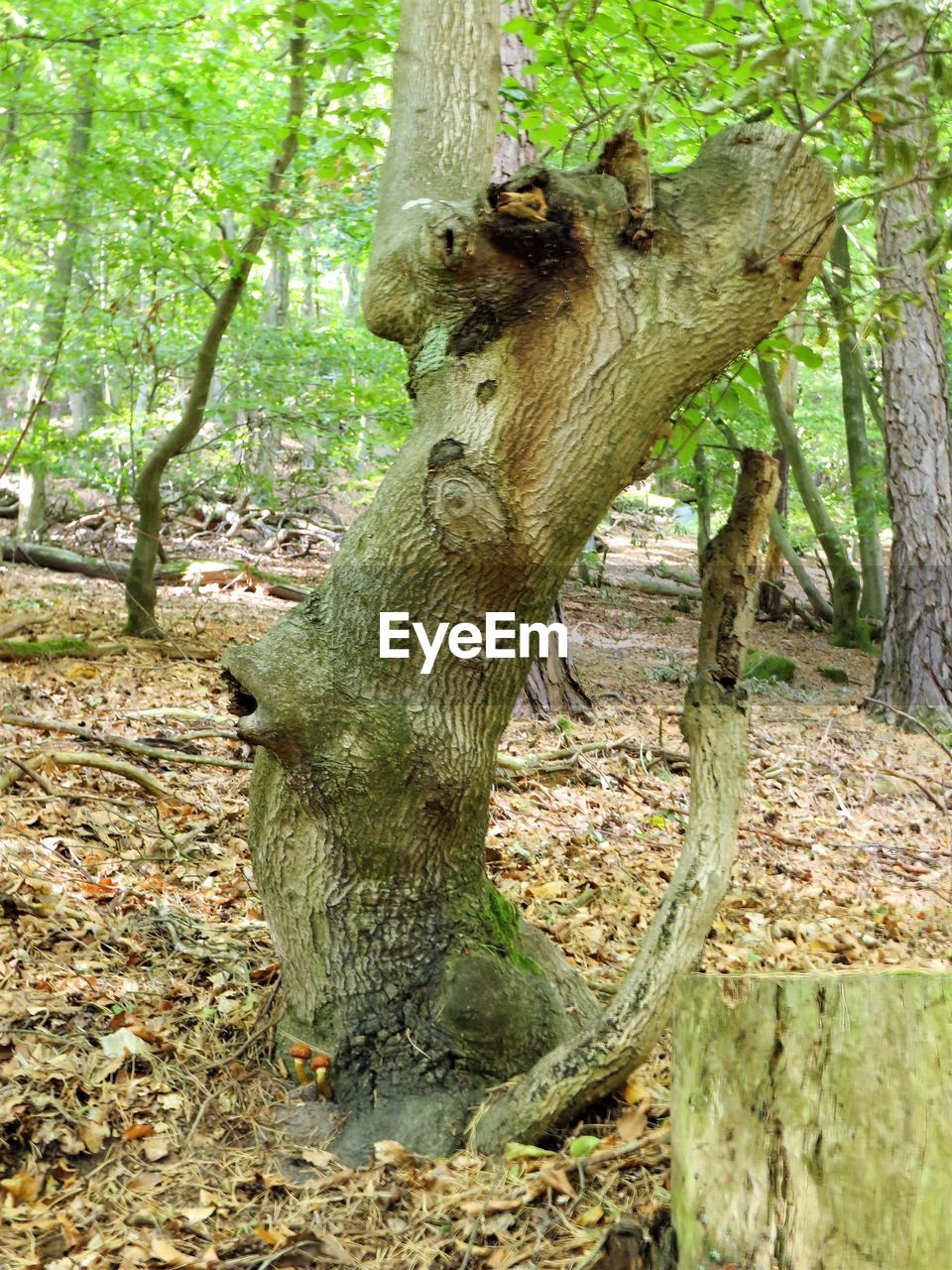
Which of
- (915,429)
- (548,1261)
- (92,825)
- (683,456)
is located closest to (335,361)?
(915,429)

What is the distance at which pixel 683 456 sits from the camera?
3.56 metres

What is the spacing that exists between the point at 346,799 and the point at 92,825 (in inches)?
83.4

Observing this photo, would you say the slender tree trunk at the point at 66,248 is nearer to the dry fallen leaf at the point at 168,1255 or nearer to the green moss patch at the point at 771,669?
the dry fallen leaf at the point at 168,1255

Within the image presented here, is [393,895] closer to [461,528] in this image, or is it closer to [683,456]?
[461,528]

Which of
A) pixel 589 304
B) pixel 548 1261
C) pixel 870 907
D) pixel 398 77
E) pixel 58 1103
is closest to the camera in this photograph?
pixel 548 1261

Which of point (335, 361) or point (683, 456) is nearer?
point (683, 456)

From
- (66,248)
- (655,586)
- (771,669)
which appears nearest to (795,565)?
(655,586)

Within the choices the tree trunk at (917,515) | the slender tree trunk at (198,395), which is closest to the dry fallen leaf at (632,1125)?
the slender tree trunk at (198,395)

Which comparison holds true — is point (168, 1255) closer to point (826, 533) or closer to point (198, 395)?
point (198, 395)

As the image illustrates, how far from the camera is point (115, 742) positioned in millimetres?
5473

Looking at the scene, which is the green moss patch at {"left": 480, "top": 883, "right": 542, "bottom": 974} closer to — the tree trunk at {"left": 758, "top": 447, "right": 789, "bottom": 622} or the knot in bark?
the knot in bark

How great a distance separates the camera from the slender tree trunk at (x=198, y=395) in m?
7.49

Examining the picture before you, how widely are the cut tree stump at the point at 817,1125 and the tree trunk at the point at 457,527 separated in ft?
3.59

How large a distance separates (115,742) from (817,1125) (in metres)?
4.21
